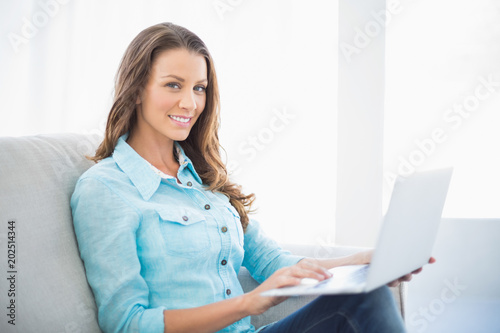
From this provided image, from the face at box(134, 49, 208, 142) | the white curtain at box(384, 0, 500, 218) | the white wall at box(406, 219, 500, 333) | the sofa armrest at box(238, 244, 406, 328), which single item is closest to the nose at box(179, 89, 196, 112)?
the face at box(134, 49, 208, 142)

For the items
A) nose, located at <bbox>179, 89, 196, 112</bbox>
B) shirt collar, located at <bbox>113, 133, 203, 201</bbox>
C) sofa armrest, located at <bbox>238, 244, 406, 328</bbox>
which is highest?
nose, located at <bbox>179, 89, 196, 112</bbox>

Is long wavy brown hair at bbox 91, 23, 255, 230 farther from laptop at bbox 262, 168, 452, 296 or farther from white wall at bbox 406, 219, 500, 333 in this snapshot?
white wall at bbox 406, 219, 500, 333

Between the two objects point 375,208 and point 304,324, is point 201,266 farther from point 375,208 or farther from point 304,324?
point 375,208

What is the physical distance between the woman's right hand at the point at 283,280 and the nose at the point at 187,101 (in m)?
0.56

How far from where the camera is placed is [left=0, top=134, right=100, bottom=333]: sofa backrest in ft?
3.51

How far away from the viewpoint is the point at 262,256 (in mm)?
1516

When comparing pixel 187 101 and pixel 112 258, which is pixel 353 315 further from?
pixel 187 101

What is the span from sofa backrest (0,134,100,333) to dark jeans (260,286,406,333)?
0.47m

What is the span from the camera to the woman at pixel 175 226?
1.10 meters

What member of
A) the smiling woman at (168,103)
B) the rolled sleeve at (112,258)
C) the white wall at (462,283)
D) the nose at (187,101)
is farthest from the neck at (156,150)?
the white wall at (462,283)

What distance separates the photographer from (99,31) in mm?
2498

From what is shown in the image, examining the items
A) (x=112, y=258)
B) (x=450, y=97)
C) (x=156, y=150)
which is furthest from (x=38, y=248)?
(x=450, y=97)

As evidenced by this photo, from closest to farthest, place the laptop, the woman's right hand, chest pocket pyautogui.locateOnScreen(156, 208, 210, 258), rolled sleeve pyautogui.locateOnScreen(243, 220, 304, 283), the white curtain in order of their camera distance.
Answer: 1. the laptop
2. the woman's right hand
3. chest pocket pyautogui.locateOnScreen(156, 208, 210, 258)
4. rolled sleeve pyautogui.locateOnScreen(243, 220, 304, 283)
5. the white curtain

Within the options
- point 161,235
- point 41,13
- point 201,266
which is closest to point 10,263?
point 161,235
